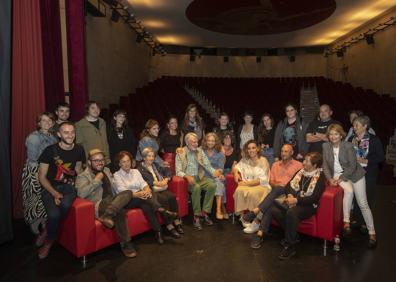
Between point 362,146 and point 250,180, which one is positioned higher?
point 362,146

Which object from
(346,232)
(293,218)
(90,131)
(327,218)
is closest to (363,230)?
(346,232)

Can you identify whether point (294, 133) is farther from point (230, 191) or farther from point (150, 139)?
point (150, 139)

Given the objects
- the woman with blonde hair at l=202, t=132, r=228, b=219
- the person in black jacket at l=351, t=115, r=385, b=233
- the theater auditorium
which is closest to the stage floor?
the theater auditorium

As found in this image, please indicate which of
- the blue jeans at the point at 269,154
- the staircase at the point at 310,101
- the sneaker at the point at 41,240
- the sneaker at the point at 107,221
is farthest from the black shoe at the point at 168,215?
the staircase at the point at 310,101

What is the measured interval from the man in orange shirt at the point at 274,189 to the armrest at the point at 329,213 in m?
0.45

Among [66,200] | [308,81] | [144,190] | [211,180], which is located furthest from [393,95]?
[66,200]

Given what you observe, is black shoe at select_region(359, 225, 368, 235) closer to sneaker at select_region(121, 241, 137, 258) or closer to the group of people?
the group of people

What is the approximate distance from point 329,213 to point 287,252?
21.1 inches

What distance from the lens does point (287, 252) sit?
271 centimetres

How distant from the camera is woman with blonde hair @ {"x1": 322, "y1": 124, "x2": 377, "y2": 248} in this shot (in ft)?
9.56

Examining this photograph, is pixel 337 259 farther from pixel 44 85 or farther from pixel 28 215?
pixel 44 85

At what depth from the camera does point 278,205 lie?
2.97 metres

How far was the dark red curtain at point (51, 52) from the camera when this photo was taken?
365 cm

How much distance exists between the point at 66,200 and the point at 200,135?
7.49 feet
